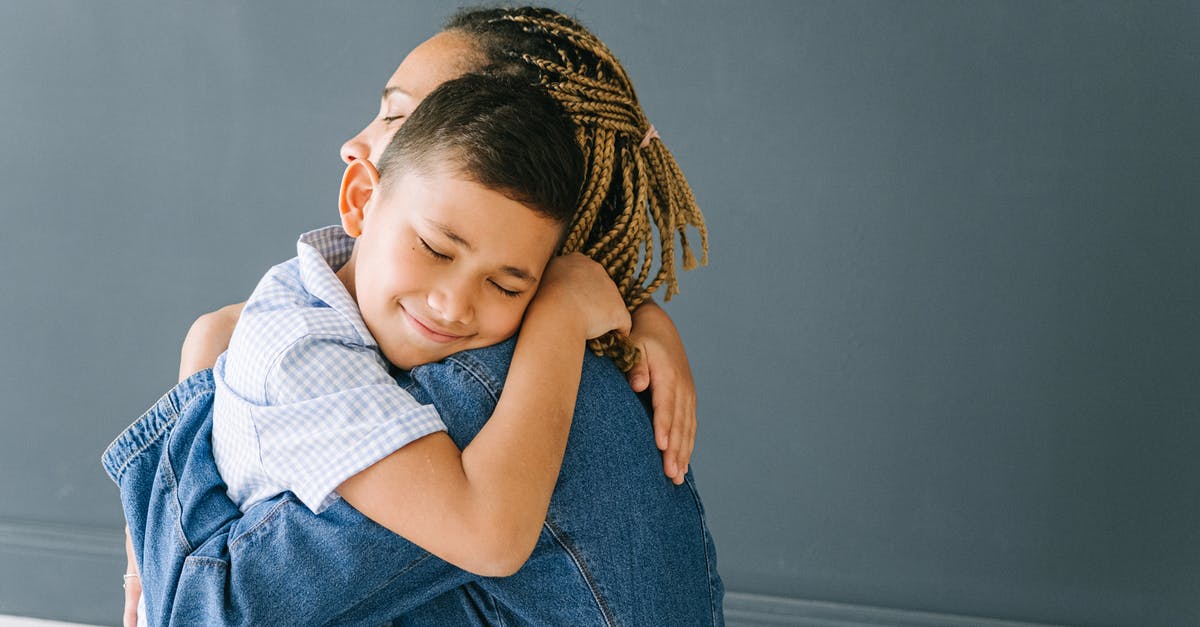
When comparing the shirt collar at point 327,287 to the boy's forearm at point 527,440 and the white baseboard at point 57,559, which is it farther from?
the white baseboard at point 57,559

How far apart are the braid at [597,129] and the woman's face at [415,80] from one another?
0.02m

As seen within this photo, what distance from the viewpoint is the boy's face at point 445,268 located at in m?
0.98

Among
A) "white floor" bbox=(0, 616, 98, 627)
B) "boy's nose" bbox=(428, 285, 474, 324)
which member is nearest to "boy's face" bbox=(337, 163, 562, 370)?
"boy's nose" bbox=(428, 285, 474, 324)

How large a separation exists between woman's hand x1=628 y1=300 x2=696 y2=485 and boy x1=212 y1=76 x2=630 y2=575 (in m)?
0.06

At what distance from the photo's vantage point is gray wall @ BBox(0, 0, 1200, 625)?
205cm

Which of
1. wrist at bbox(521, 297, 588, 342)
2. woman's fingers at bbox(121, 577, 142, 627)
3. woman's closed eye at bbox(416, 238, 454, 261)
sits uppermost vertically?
woman's closed eye at bbox(416, 238, 454, 261)

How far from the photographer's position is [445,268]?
99 cm

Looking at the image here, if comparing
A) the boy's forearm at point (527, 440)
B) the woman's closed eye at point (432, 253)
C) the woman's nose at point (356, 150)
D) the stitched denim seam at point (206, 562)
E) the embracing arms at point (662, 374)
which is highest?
the woman's nose at point (356, 150)

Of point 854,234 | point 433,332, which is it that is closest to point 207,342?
point 433,332

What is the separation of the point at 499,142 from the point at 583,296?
0.57 feet

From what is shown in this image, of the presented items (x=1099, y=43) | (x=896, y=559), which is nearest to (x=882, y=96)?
(x=1099, y=43)

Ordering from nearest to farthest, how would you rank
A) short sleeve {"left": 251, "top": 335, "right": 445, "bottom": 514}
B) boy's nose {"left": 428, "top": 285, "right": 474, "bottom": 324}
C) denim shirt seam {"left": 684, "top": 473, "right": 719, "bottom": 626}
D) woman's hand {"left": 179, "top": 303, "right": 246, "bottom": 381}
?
short sleeve {"left": 251, "top": 335, "right": 445, "bottom": 514}, boy's nose {"left": 428, "top": 285, "right": 474, "bottom": 324}, denim shirt seam {"left": 684, "top": 473, "right": 719, "bottom": 626}, woman's hand {"left": 179, "top": 303, "right": 246, "bottom": 381}

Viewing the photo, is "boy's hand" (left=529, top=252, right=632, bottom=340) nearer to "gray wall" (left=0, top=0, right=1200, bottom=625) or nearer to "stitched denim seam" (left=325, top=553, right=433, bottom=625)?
"stitched denim seam" (left=325, top=553, right=433, bottom=625)

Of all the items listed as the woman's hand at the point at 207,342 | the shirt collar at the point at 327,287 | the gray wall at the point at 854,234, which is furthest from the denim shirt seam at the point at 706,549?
the gray wall at the point at 854,234
